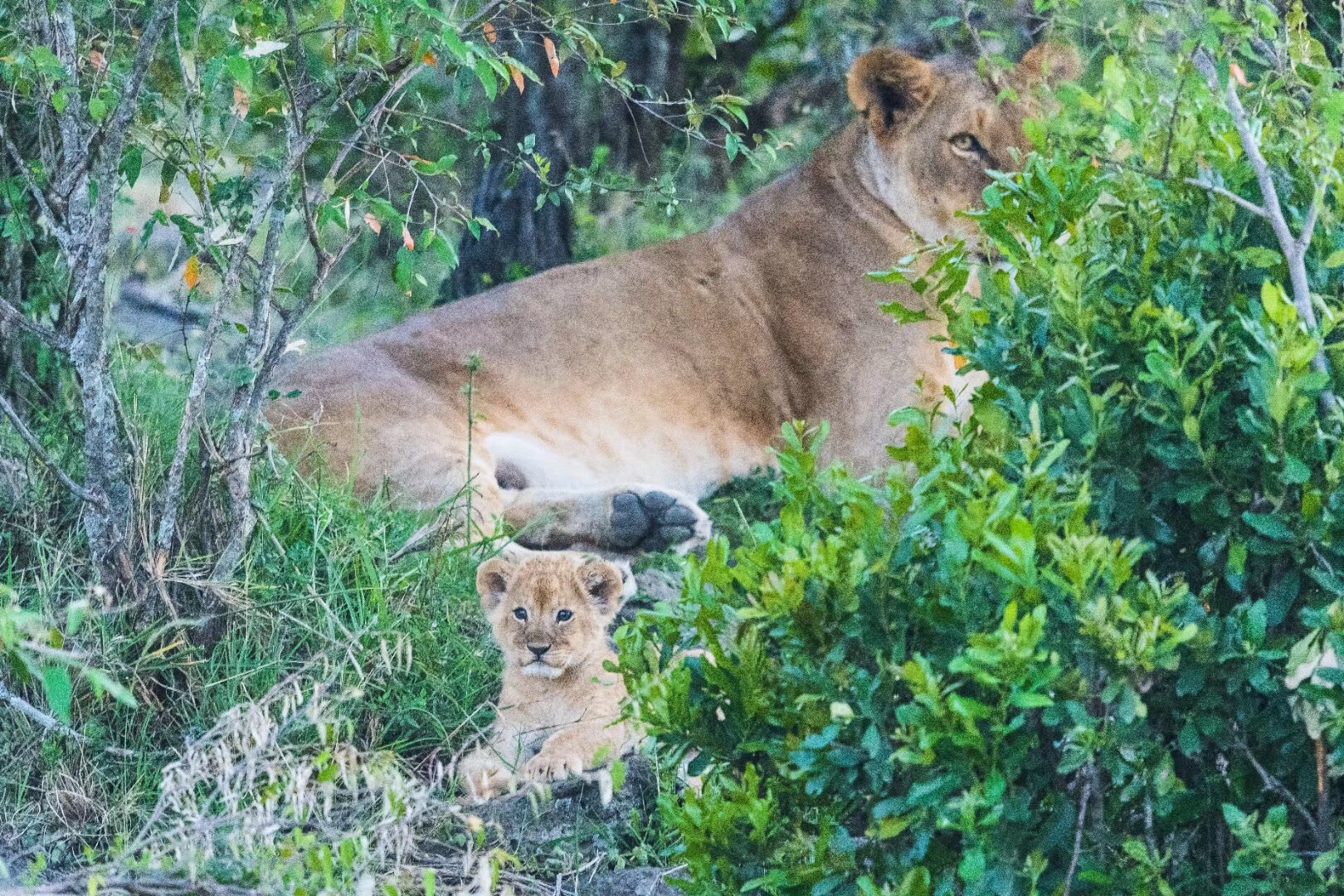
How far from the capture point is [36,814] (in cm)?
401

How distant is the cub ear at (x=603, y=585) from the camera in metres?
4.39

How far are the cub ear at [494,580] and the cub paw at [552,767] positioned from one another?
1.55ft

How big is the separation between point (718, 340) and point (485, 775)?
2.78 meters

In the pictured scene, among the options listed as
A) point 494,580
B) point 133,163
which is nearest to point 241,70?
point 133,163

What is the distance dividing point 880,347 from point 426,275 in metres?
2.69

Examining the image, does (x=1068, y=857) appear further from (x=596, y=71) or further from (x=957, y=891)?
(x=596, y=71)

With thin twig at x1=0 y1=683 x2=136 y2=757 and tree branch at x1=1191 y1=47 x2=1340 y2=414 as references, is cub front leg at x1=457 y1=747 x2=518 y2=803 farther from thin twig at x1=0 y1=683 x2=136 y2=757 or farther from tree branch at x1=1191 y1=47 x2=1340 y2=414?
tree branch at x1=1191 y1=47 x2=1340 y2=414

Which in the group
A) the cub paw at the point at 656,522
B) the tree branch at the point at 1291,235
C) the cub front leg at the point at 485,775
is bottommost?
the cub paw at the point at 656,522

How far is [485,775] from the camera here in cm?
397

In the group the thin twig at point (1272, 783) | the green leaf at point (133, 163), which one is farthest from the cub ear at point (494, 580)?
the thin twig at point (1272, 783)

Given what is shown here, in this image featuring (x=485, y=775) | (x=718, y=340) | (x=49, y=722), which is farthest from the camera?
(x=718, y=340)

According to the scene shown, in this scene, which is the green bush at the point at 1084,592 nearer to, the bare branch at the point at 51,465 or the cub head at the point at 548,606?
the cub head at the point at 548,606

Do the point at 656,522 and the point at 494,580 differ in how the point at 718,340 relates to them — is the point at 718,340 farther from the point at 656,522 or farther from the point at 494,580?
the point at 494,580

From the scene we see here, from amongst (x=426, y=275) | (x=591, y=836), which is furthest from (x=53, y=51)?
(x=426, y=275)
